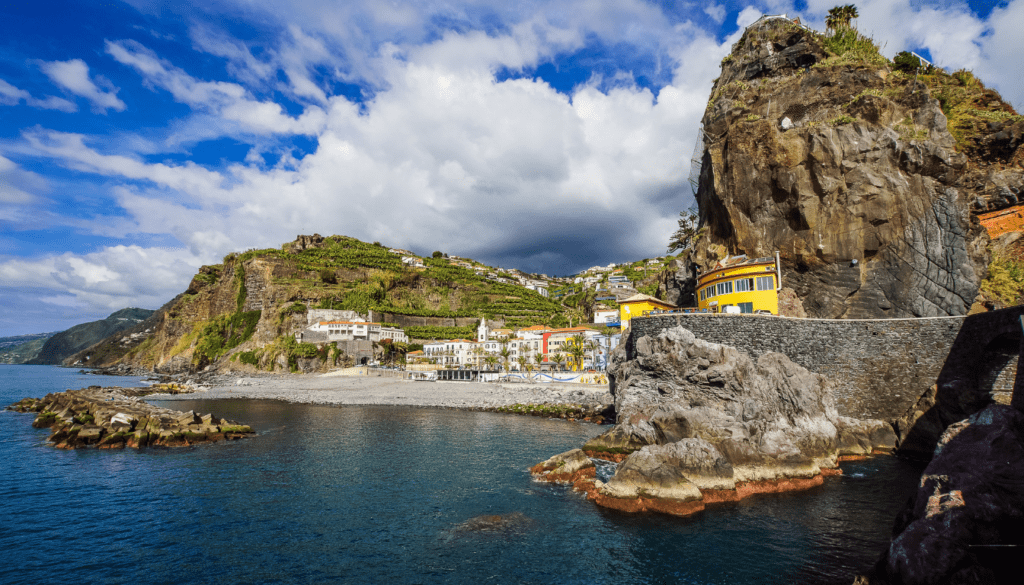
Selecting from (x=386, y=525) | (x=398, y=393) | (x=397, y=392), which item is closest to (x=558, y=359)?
(x=397, y=392)

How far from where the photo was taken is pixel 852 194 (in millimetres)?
29766

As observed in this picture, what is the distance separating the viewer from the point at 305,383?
212ft

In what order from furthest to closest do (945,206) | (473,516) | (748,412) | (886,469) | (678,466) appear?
(945,206)
(748,412)
(886,469)
(678,466)
(473,516)

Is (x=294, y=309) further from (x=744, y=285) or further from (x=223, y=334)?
(x=744, y=285)

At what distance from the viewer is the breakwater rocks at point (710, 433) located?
17203mm

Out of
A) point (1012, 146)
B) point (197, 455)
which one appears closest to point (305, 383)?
point (197, 455)

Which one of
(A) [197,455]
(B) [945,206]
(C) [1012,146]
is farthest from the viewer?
(C) [1012,146]

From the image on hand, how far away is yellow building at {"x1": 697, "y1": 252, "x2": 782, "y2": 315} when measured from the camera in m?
29.3

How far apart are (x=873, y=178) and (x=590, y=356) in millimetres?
43133

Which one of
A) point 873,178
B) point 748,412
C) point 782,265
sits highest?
point 873,178

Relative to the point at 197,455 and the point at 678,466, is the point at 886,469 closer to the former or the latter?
the point at 678,466

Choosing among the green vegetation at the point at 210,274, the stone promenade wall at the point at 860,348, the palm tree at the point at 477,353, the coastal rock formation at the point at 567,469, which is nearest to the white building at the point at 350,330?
the palm tree at the point at 477,353

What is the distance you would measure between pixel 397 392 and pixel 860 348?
44.2m

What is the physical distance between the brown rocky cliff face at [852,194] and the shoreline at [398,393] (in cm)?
1821
